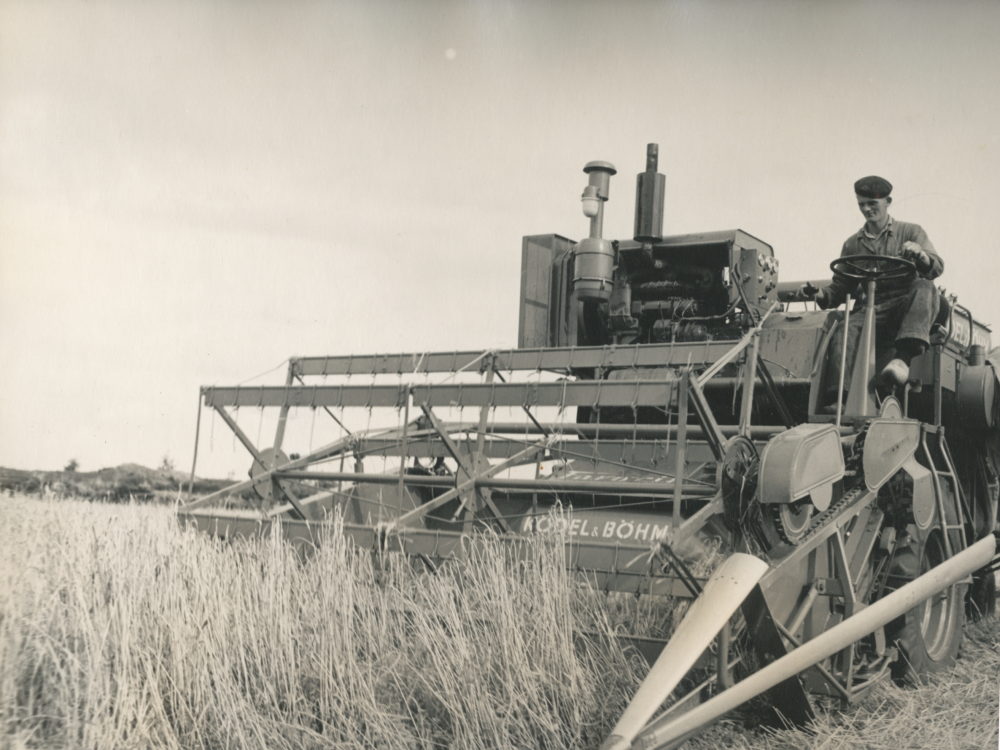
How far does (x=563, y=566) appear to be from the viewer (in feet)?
13.6

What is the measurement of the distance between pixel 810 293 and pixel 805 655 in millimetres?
3708

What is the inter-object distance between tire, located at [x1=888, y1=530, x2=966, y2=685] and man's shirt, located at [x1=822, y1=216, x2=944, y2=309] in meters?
1.37

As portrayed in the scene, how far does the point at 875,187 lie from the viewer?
5.50 m

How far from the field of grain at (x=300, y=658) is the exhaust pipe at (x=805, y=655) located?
1.30 ft

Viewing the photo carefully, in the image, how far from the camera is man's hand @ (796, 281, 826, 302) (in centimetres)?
586

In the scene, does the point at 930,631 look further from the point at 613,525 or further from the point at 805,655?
the point at 805,655

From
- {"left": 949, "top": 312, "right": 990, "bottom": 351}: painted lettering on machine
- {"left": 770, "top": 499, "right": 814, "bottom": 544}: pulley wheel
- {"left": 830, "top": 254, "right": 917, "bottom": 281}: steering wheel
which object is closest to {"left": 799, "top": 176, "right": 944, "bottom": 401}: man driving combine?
{"left": 830, "top": 254, "right": 917, "bottom": 281}: steering wheel

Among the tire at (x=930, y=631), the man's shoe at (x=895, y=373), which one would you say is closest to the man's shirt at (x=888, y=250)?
the man's shoe at (x=895, y=373)

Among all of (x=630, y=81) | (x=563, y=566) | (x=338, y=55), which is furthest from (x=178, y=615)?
(x=630, y=81)

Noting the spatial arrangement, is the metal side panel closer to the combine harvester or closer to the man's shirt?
the combine harvester

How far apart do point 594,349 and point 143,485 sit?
3.30m

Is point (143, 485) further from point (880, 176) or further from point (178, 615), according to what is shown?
point (880, 176)

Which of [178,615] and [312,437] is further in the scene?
[312,437]

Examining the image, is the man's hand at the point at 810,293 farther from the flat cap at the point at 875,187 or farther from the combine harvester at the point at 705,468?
the flat cap at the point at 875,187
